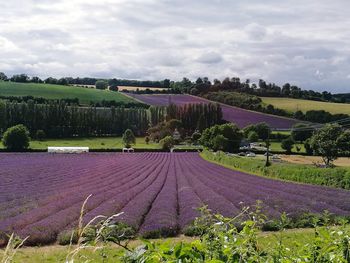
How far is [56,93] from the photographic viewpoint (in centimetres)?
14325

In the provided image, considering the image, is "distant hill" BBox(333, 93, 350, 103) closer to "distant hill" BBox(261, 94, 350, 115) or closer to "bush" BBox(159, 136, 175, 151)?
"distant hill" BBox(261, 94, 350, 115)

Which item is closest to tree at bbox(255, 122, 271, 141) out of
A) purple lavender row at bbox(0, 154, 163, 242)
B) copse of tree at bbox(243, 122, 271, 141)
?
copse of tree at bbox(243, 122, 271, 141)

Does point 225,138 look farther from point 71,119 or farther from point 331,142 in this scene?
point 71,119

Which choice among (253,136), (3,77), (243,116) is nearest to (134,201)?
(253,136)

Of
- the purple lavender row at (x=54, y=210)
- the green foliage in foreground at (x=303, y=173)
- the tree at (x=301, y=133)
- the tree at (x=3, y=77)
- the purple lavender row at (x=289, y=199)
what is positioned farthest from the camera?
the tree at (x=3, y=77)

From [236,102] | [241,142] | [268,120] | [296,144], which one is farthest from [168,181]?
[236,102]

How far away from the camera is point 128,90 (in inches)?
6914

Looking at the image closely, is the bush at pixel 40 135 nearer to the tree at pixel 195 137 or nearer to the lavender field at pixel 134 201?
the tree at pixel 195 137

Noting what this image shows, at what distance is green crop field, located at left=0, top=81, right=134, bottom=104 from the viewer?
451 feet

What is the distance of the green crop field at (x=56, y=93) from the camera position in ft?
451

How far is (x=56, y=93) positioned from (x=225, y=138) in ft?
265

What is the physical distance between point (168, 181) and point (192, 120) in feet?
280

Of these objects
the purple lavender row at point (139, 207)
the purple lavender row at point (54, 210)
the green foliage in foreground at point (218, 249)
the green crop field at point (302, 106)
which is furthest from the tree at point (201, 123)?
the green foliage in foreground at point (218, 249)

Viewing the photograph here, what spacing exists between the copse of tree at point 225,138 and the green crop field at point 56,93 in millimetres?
66063
